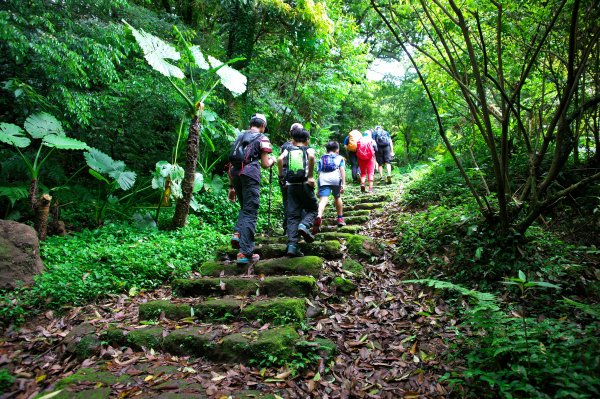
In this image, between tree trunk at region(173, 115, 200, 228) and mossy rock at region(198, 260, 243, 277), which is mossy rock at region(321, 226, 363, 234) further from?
tree trunk at region(173, 115, 200, 228)

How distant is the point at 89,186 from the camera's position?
785cm

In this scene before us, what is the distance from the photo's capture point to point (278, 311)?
3.50 meters

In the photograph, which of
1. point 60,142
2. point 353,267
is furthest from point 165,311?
point 60,142

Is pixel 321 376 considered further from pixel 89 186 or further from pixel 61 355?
pixel 89 186

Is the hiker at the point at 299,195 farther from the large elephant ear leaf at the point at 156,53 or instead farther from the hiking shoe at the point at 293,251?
the large elephant ear leaf at the point at 156,53

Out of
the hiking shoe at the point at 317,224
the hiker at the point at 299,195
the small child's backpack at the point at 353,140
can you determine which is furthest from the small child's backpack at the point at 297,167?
the small child's backpack at the point at 353,140

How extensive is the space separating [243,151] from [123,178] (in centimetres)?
302

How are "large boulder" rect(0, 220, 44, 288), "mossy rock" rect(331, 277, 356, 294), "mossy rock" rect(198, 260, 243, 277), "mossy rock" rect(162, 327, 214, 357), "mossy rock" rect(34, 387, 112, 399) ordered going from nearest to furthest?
"mossy rock" rect(34, 387, 112, 399), "mossy rock" rect(162, 327, 214, 357), "mossy rock" rect(331, 277, 356, 294), "large boulder" rect(0, 220, 44, 288), "mossy rock" rect(198, 260, 243, 277)

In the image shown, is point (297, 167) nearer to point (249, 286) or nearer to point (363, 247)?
point (363, 247)

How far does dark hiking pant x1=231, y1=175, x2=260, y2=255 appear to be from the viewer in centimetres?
471

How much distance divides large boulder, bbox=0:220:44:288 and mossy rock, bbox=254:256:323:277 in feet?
9.70

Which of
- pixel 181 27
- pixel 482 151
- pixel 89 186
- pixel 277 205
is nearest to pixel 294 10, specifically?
pixel 181 27

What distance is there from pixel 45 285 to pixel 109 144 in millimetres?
4013

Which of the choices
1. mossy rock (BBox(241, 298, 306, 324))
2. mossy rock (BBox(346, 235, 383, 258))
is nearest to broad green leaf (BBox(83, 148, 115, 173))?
mossy rock (BBox(241, 298, 306, 324))
